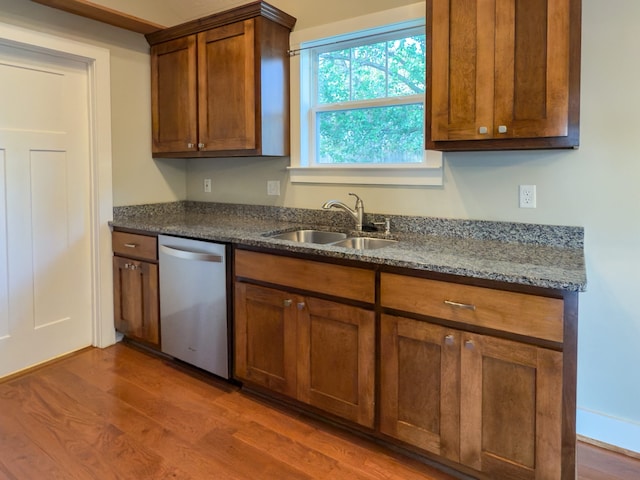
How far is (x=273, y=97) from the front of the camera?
9.05ft

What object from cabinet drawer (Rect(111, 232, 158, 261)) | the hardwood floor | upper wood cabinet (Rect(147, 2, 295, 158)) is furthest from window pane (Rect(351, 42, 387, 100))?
the hardwood floor

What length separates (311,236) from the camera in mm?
2717

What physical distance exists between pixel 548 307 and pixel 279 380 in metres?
1.32

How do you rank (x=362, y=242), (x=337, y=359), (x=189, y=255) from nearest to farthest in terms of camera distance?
(x=337, y=359)
(x=362, y=242)
(x=189, y=255)

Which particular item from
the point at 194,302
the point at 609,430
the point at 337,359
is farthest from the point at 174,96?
the point at 609,430

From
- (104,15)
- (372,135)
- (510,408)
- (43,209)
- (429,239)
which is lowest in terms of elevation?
(510,408)

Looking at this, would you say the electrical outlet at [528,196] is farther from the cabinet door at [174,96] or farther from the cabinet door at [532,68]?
the cabinet door at [174,96]

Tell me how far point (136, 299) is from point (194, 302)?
63cm

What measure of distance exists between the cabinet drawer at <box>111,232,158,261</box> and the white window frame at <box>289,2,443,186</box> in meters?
0.99

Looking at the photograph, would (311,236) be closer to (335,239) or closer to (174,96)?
(335,239)

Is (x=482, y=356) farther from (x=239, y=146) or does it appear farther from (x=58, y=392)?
(x=58, y=392)

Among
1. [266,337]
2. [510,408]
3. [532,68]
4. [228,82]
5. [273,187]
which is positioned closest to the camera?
[510,408]

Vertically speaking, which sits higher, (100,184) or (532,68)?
(532,68)

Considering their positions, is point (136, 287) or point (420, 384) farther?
point (136, 287)
